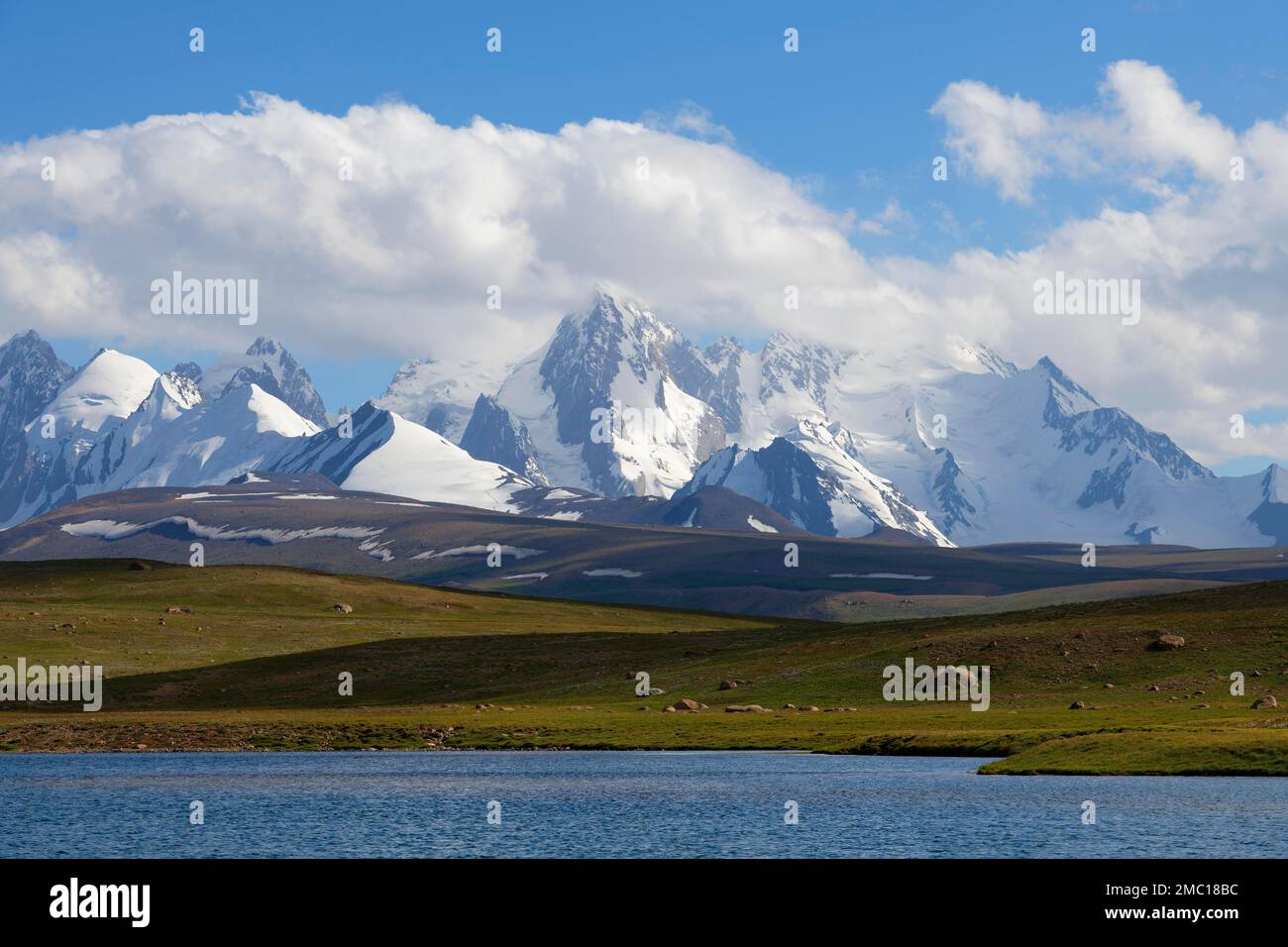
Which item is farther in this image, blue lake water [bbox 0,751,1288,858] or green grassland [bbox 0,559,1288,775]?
green grassland [bbox 0,559,1288,775]

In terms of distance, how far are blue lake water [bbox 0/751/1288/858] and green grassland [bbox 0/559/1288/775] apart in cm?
877

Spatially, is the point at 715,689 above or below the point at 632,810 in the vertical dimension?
above

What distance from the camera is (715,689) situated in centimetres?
15050

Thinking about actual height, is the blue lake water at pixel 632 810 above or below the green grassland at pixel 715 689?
below

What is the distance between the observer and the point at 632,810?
7625 centimetres

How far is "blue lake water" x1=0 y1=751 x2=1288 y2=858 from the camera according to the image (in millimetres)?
62656

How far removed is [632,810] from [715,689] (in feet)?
245

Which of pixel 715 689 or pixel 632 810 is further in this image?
pixel 715 689

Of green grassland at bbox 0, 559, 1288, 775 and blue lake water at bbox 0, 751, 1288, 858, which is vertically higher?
green grassland at bbox 0, 559, 1288, 775

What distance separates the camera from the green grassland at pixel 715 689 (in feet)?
355

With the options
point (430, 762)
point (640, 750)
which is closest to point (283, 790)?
point (430, 762)

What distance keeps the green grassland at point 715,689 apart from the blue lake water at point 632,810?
8.77m
